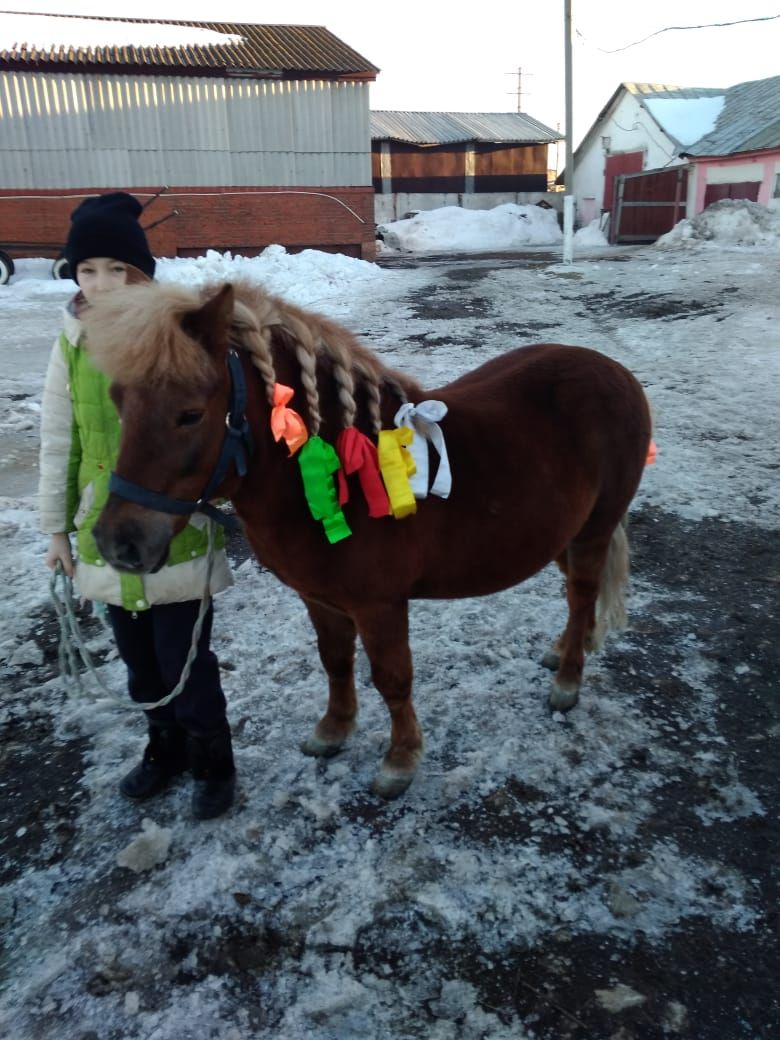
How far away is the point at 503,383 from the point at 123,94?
57.0 feet

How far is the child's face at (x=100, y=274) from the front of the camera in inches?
76.9

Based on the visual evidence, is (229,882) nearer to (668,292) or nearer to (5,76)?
(668,292)

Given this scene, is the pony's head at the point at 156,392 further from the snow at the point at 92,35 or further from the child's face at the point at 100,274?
the snow at the point at 92,35

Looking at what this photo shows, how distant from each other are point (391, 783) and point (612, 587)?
49.4 inches

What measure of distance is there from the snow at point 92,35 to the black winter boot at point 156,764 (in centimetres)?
1855

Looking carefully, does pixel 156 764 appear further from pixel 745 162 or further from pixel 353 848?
pixel 745 162

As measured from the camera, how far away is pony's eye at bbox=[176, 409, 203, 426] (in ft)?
5.32

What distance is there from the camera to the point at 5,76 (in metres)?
15.1

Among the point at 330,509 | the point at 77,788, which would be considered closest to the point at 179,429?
the point at 330,509

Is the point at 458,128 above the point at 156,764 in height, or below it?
above

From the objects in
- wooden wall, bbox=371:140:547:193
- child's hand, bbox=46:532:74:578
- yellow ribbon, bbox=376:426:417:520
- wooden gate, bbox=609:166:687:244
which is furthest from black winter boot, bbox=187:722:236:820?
wooden wall, bbox=371:140:547:193

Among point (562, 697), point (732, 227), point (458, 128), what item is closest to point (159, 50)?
point (732, 227)

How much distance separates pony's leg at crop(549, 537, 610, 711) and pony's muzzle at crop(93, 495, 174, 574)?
1.78m

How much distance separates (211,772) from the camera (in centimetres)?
231
